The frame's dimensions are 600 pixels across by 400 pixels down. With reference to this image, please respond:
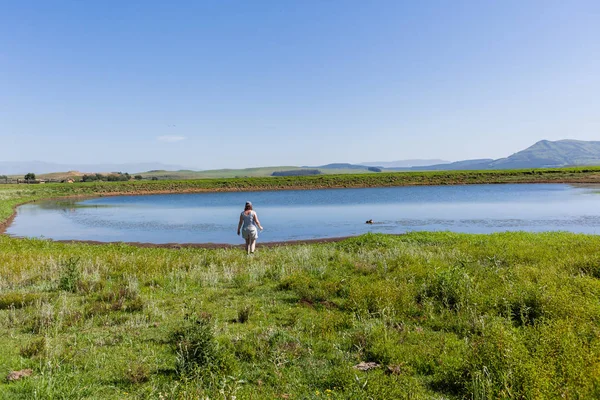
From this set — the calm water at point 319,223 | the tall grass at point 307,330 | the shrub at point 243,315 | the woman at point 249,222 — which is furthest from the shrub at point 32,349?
the calm water at point 319,223

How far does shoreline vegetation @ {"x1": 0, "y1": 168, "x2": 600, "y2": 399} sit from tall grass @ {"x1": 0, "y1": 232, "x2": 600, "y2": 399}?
0.11ft

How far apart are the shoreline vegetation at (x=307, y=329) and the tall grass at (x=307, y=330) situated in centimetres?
3

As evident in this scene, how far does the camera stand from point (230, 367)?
6574 mm

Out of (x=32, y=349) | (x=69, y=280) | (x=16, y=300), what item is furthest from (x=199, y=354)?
(x=69, y=280)

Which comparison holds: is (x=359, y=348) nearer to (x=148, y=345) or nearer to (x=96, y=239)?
(x=148, y=345)

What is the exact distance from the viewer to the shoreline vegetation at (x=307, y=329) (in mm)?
5871

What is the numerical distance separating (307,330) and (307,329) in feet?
0.11

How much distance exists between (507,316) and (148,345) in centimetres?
769

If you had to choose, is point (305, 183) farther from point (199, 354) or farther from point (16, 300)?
point (199, 354)

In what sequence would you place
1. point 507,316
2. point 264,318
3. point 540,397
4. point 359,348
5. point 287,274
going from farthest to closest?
point 287,274 → point 264,318 → point 507,316 → point 359,348 → point 540,397

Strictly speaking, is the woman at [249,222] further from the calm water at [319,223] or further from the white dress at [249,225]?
the calm water at [319,223]

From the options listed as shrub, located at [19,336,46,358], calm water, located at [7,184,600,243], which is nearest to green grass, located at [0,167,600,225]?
calm water, located at [7,184,600,243]

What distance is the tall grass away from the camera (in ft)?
19.2

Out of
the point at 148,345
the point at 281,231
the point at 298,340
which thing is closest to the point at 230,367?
the point at 298,340
